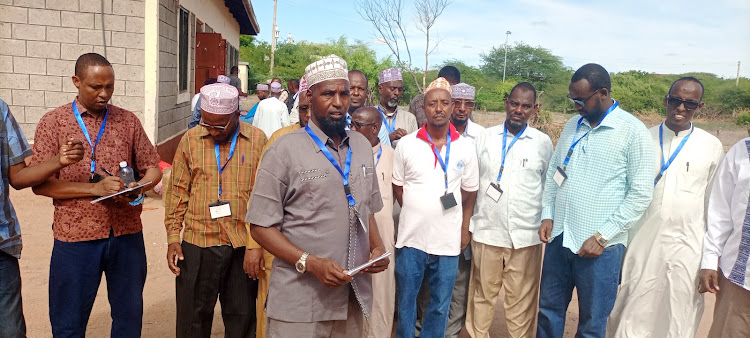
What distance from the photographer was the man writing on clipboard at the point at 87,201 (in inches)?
120

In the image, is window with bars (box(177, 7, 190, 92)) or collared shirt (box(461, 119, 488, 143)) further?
window with bars (box(177, 7, 190, 92))

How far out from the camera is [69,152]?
2.74m

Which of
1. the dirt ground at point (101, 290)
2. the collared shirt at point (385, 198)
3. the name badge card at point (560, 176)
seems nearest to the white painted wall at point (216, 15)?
the dirt ground at point (101, 290)

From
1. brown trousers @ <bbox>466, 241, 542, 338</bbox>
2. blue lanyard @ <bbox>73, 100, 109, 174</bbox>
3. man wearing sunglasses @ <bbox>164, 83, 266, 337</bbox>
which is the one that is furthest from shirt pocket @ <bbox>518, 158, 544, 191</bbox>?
blue lanyard @ <bbox>73, 100, 109, 174</bbox>

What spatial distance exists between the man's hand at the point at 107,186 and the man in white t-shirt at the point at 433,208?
1905mm

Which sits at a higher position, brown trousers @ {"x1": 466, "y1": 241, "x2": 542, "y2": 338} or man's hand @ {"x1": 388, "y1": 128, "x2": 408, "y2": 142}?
man's hand @ {"x1": 388, "y1": 128, "x2": 408, "y2": 142}

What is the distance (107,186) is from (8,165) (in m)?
0.47

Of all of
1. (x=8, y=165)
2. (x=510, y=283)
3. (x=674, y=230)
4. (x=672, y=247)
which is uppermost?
(x=8, y=165)

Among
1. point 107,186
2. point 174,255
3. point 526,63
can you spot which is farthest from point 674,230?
point 526,63

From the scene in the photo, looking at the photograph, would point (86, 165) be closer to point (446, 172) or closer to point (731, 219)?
point (446, 172)

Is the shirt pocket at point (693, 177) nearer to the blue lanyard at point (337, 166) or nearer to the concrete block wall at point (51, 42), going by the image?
the blue lanyard at point (337, 166)

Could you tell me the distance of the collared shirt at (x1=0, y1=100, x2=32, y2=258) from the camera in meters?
2.69

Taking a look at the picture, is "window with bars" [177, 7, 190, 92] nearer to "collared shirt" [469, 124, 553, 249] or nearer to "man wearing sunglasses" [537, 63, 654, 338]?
"collared shirt" [469, 124, 553, 249]

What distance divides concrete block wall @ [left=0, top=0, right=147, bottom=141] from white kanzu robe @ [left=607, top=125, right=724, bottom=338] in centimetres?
Result: 715
